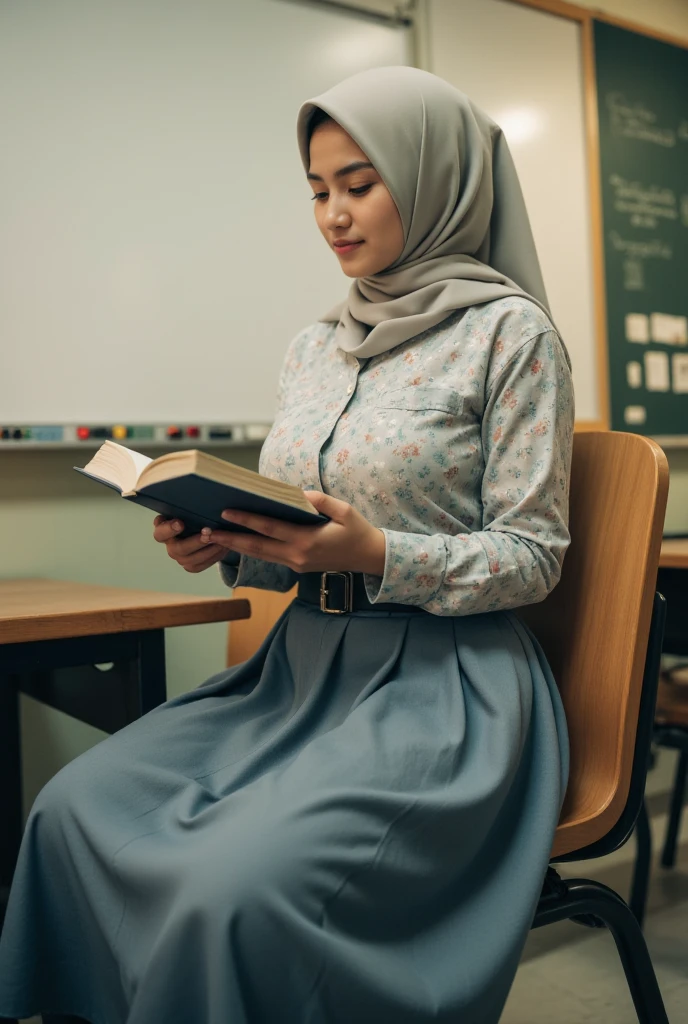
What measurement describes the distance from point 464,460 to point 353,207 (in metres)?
0.38

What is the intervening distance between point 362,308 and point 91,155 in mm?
947

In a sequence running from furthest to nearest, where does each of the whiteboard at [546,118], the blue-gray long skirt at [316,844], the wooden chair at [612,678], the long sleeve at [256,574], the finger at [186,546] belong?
the whiteboard at [546,118] < the long sleeve at [256,574] < the finger at [186,546] < the wooden chair at [612,678] < the blue-gray long skirt at [316,844]

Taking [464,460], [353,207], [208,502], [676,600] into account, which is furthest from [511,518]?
[676,600]

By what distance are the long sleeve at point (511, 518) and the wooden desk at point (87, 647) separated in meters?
0.37

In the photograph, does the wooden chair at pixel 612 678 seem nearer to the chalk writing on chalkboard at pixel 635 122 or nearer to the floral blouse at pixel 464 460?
the floral blouse at pixel 464 460

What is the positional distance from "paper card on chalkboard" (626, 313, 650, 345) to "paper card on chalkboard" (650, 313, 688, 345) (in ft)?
0.08

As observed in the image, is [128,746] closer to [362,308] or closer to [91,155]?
[362,308]

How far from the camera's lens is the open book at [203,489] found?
0.83 m

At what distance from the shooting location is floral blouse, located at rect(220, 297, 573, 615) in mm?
1042

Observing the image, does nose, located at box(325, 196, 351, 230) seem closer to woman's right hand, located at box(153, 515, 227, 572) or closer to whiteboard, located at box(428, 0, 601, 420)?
woman's right hand, located at box(153, 515, 227, 572)

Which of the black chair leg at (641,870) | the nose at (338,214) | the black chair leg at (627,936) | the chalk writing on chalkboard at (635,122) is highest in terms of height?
the chalk writing on chalkboard at (635,122)

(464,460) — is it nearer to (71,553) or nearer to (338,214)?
(338,214)

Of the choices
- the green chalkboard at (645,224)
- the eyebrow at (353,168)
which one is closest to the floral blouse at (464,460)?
the eyebrow at (353,168)

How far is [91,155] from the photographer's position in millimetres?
1904
